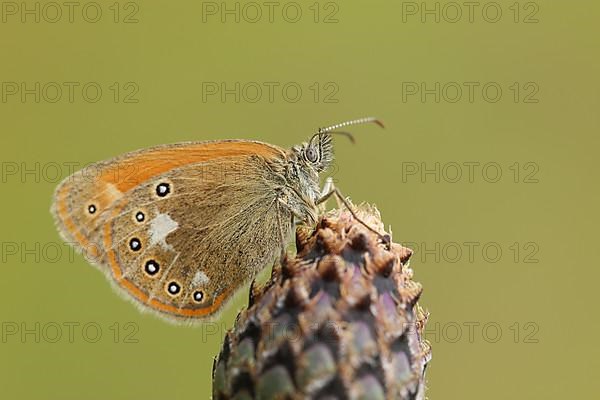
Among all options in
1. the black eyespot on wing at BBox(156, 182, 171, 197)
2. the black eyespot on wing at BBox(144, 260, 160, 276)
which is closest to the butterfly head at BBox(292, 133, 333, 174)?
the black eyespot on wing at BBox(156, 182, 171, 197)

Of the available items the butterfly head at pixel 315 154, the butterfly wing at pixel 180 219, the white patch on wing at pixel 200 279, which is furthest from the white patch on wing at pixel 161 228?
the butterfly head at pixel 315 154

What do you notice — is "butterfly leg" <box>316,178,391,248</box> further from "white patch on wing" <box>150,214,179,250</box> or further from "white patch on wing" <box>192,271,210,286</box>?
"white patch on wing" <box>150,214,179,250</box>

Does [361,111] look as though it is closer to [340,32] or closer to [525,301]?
[340,32]

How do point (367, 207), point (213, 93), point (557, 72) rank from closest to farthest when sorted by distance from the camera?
1. point (367, 207)
2. point (213, 93)
3. point (557, 72)


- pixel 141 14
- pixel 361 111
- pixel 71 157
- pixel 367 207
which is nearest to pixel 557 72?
pixel 361 111

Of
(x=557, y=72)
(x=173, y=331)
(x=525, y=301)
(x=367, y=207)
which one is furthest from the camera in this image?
(x=557, y=72)

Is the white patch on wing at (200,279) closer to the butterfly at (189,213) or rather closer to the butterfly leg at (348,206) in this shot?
the butterfly at (189,213)

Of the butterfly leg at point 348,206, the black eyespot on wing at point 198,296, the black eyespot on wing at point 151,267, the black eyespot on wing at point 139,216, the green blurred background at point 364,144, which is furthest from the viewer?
the green blurred background at point 364,144
